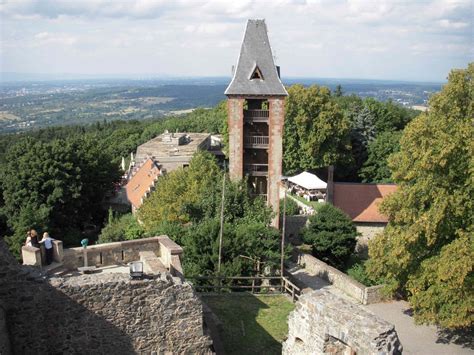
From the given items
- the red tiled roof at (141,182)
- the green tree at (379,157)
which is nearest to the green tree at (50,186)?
the red tiled roof at (141,182)

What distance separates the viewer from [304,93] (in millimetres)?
40344

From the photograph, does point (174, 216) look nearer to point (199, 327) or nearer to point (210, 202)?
point (210, 202)

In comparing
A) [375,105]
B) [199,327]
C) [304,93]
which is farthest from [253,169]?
[375,105]

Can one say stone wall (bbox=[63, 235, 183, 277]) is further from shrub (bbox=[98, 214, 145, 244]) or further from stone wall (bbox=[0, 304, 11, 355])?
shrub (bbox=[98, 214, 145, 244])

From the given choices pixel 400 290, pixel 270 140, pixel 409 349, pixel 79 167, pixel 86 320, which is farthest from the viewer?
pixel 79 167

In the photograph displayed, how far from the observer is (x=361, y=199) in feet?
103

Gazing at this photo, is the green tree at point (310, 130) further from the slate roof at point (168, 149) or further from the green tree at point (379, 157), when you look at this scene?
the slate roof at point (168, 149)

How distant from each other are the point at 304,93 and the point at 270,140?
14209 mm

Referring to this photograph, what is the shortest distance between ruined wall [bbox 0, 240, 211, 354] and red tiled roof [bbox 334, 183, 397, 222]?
21.4m

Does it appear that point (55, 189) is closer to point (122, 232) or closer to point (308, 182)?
point (122, 232)

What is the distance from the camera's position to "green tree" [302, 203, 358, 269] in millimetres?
25625

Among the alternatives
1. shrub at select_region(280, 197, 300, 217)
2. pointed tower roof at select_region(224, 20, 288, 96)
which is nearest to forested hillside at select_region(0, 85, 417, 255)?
shrub at select_region(280, 197, 300, 217)

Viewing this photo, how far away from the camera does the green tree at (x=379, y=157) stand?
1671 inches

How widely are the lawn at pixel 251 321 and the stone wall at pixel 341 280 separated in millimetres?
4570
